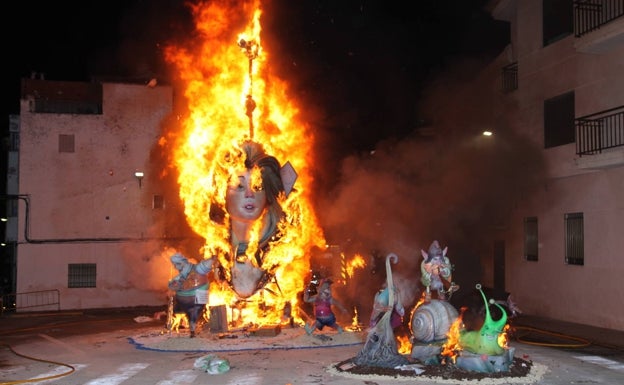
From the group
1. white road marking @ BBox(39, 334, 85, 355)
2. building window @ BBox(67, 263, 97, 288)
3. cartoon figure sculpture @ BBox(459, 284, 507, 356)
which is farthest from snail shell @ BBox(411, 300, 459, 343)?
building window @ BBox(67, 263, 97, 288)

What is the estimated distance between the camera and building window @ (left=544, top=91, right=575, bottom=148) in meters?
19.8

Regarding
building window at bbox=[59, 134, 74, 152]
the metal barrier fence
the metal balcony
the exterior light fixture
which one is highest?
building window at bbox=[59, 134, 74, 152]

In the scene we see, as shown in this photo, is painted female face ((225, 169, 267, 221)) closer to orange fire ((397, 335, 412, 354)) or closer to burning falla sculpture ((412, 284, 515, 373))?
orange fire ((397, 335, 412, 354))

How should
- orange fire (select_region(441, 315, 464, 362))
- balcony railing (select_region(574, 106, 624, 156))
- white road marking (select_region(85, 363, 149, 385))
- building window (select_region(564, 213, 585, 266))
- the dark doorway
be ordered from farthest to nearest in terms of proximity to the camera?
the dark doorway, building window (select_region(564, 213, 585, 266)), balcony railing (select_region(574, 106, 624, 156)), orange fire (select_region(441, 315, 464, 362)), white road marking (select_region(85, 363, 149, 385))

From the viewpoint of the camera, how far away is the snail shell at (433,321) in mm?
11477

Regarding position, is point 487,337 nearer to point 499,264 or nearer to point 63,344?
point 63,344

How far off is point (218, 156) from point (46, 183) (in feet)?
38.4

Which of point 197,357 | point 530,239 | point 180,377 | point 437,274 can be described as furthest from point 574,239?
point 180,377

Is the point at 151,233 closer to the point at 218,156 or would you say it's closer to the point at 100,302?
the point at 100,302

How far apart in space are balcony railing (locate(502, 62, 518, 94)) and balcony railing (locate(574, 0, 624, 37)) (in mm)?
4199

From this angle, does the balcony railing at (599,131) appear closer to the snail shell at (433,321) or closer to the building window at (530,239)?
the building window at (530,239)

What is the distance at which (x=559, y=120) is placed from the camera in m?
20.4

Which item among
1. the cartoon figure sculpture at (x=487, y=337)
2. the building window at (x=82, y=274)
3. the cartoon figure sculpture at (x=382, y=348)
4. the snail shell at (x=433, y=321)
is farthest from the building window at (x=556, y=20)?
the building window at (x=82, y=274)

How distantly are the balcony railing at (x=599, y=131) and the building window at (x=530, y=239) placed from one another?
12.6ft
